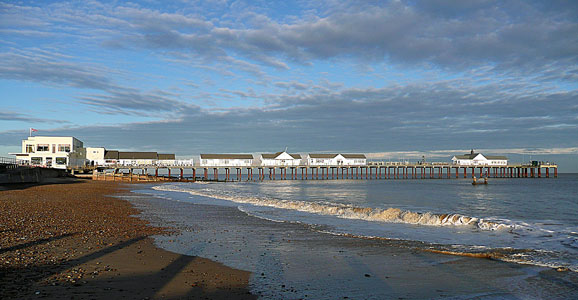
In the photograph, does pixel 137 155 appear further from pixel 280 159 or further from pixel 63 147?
pixel 280 159

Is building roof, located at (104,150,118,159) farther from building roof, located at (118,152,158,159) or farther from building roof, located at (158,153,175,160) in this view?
building roof, located at (158,153,175,160)

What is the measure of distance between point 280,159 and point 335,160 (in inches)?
513

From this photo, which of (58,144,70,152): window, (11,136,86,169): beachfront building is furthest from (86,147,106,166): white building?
(58,144,70,152): window

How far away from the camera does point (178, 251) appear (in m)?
9.28

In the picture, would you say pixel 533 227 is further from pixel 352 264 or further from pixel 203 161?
pixel 203 161

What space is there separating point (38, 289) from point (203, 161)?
86333 mm

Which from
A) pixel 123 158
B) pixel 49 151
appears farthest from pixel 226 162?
pixel 49 151

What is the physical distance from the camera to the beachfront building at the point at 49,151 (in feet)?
232

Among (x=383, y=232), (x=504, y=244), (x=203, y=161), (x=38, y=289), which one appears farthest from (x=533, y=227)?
(x=203, y=161)

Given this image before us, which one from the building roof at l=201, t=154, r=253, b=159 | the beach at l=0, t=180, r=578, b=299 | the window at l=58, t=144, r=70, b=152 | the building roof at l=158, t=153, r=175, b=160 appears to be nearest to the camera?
the beach at l=0, t=180, r=578, b=299

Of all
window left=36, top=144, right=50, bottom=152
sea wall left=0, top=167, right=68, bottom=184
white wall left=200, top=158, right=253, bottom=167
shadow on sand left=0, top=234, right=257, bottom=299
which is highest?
window left=36, top=144, right=50, bottom=152

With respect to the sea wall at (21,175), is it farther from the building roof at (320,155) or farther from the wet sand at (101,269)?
the building roof at (320,155)

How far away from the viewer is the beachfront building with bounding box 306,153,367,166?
3829 inches

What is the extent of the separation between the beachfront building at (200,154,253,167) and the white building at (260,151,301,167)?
12.7 feet
